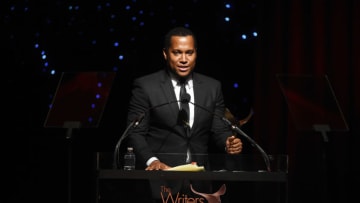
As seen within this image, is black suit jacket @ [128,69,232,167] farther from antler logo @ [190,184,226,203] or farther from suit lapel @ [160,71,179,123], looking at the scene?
antler logo @ [190,184,226,203]

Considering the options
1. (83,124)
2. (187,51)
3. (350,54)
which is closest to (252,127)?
(350,54)

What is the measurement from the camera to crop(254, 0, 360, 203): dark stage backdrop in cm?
402

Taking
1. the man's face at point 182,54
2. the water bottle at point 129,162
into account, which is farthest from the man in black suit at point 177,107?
the water bottle at point 129,162

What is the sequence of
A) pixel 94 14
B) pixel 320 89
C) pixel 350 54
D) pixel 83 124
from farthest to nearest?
pixel 94 14 → pixel 350 54 → pixel 83 124 → pixel 320 89

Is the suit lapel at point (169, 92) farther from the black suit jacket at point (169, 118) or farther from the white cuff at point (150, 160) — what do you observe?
the white cuff at point (150, 160)

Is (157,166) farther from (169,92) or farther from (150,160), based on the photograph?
(169,92)

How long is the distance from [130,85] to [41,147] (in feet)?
2.76

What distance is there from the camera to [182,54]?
10.9ft

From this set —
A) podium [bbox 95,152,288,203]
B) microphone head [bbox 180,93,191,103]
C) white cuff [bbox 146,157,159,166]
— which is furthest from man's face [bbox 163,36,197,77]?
podium [bbox 95,152,288,203]

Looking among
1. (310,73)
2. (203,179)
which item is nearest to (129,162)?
(203,179)

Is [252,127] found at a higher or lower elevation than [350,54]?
lower

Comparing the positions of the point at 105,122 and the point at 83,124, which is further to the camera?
the point at 105,122

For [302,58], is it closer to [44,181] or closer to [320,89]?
[320,89]

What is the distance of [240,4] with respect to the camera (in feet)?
13.9
